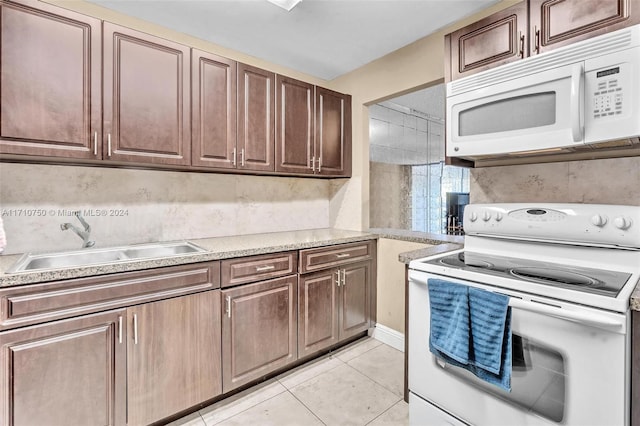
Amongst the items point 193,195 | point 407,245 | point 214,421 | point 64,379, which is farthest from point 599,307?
point 193,195

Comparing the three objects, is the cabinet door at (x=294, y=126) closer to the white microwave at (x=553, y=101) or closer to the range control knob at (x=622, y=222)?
the white microwave at (x=553, y=101)

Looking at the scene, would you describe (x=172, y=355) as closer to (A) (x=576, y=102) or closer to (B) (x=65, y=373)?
(B) (x=65, y=373)

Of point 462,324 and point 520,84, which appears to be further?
point 520,84

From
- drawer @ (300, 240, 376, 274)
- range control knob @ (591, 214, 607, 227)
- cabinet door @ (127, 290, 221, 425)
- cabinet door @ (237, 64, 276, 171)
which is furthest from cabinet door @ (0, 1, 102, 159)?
range control knob @ (591, 214, 607, 227)

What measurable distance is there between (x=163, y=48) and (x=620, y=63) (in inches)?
87.7

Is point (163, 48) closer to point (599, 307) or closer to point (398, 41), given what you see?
point (398, 41)

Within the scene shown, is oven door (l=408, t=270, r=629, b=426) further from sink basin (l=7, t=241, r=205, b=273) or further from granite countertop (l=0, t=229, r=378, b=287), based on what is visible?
sink basin (l=7, t=241, r=205, b=273)

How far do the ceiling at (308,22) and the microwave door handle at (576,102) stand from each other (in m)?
0.93

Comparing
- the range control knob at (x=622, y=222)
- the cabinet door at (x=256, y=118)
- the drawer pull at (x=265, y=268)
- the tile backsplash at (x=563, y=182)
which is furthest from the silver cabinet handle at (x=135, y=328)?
the range control knob at (x=622, y=222)

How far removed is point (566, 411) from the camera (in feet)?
3.43

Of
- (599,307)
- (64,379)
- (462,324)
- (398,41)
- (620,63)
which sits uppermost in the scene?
(398,41)

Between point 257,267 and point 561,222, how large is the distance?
1.61m

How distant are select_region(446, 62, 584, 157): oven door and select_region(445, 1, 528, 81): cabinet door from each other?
0.57 ft

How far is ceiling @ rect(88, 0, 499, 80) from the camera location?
6.30 ft
